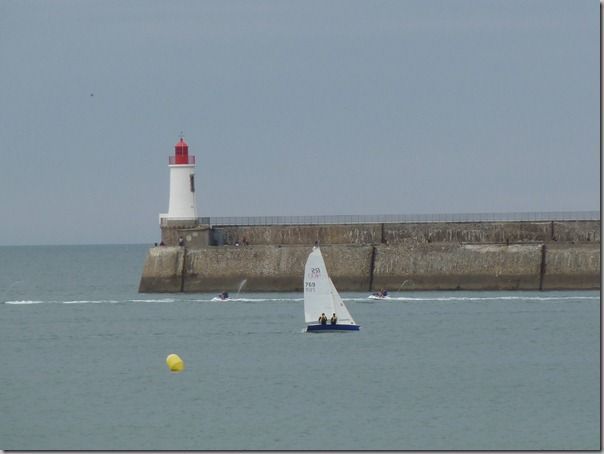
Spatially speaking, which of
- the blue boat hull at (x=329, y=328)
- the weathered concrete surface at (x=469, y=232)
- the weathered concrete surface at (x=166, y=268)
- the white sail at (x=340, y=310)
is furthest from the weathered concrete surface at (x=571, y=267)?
the blue boat hull at (x=329, y=328)

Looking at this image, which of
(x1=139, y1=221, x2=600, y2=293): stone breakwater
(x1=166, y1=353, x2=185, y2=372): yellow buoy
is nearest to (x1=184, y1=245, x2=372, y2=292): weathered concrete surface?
(x1=139, y1=221, x2=600, y2=293): stone breakwater

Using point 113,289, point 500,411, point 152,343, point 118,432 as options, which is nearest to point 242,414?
point 118,432

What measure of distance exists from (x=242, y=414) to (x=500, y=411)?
5.67 meters

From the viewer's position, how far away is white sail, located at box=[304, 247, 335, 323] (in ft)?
167

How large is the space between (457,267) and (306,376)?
23.0 m

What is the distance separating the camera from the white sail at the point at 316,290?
50906 millimetres

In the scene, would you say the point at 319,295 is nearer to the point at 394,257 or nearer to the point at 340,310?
the point at 340,310

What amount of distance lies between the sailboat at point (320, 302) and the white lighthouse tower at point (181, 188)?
19.1 metres

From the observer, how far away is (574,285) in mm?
63562

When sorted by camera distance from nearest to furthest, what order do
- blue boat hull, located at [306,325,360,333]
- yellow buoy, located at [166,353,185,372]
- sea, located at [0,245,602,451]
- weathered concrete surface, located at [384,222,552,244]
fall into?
sea, located at [0,245,602,451]
yellow buoy, located at [166,353,185,372]
blue boat hull, located at [306,325,360,333]
weathered concrete surface, located at [384,222,552,244]

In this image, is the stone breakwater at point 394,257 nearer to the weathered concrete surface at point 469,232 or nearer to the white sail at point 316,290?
the weathered concrete surface at point 469,232

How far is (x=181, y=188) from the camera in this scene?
2739 inches

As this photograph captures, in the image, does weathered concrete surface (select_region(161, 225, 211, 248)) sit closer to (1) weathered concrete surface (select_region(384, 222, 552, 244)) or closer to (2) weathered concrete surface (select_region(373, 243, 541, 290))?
(1) weathered concrete surface (select_region(384, 222, 552, 244))

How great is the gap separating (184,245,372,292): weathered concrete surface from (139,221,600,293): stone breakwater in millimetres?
39
